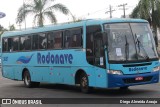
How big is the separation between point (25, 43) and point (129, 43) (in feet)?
26.2

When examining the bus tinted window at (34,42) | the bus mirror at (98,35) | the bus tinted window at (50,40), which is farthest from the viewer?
the bus tinted window at (34,42)

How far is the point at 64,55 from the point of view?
1789 cm

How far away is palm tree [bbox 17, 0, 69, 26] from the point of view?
43.8 meters

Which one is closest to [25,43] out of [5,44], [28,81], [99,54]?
[28,81]

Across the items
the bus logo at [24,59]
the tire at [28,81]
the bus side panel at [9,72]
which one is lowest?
the tire at [28,81]

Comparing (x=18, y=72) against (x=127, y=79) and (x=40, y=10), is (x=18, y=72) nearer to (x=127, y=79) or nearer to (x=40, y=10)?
(x=127, y=79)

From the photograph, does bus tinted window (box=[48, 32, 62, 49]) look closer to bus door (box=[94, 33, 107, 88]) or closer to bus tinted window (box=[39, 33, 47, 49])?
bus tinted window (box=[39, 33, 47, 49])

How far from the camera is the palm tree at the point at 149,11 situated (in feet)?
156

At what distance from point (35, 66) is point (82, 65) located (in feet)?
16.2

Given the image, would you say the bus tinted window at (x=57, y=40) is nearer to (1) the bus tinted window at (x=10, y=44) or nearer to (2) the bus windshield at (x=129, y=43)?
(2) the bus windshield at (x=129, y=43)

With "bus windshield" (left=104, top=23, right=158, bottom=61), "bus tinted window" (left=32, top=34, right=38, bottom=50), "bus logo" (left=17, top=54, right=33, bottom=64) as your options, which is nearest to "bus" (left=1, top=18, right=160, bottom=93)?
"bus windshield" (left=104, top=23, right=158, bottom=61)

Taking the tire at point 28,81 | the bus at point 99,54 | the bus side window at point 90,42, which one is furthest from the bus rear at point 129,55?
the tire at point 28,81

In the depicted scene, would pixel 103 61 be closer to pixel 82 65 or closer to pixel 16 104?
pixel 82 65

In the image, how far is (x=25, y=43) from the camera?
861 inches
